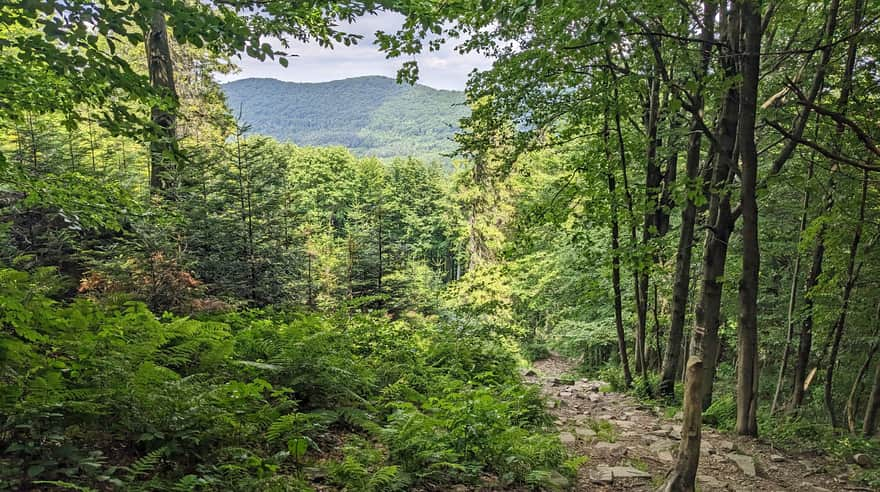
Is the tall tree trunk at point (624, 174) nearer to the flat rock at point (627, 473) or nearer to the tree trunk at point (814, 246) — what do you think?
the tree trunk at point (814, 246)

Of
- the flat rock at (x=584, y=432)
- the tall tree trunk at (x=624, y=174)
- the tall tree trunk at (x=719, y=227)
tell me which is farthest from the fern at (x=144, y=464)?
the tall tree trunk at (x=624, y=174)

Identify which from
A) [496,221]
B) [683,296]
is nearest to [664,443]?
[683,296]

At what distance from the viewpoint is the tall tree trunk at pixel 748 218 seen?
20.1 ft

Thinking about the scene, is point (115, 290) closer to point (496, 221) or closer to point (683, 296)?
point (683, 296)

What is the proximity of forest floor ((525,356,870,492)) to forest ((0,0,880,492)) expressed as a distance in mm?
50

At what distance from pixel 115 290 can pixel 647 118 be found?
11.3m

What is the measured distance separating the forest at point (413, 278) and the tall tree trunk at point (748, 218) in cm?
4

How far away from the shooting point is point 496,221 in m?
21.0

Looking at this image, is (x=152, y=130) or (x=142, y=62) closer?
(x=152, y=130)

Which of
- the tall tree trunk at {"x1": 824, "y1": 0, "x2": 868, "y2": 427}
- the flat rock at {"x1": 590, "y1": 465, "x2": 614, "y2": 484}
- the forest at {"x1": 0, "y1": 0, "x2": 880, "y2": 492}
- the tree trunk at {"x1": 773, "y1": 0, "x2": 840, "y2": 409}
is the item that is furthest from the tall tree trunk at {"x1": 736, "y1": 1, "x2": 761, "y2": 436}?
the flat rock at {"x1": 590, "y1": 465, "x2": 614, "y2": 484}

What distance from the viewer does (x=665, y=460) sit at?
19.6ft

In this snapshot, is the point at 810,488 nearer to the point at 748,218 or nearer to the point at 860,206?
the point at 748,218

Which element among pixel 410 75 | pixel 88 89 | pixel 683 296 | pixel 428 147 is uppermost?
pixel 428 147

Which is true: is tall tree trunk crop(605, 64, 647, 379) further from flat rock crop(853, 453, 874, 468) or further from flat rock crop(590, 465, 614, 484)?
flat rock crop(590, 465, 614, 484)
